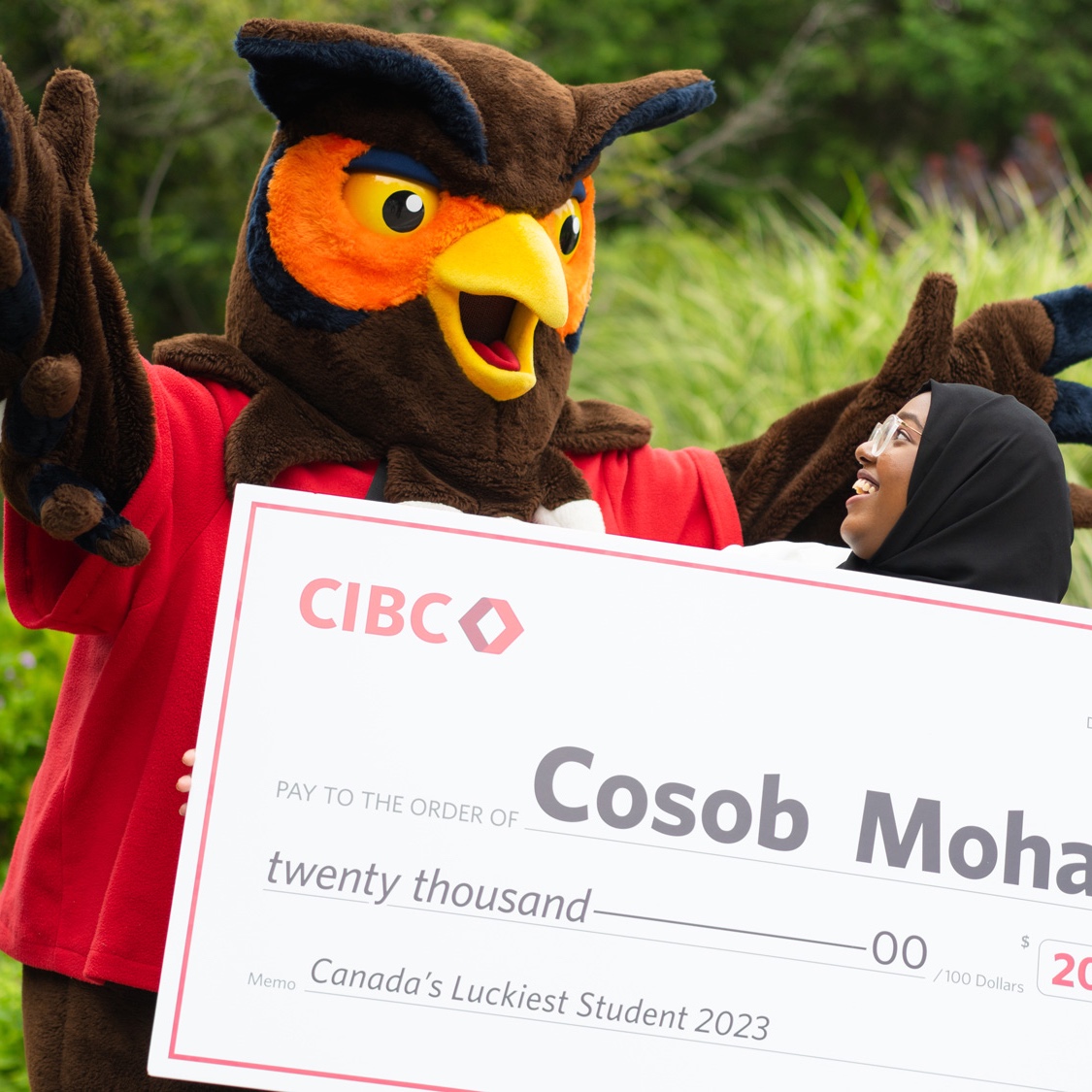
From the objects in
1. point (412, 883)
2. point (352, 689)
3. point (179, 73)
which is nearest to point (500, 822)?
point (412, 883)

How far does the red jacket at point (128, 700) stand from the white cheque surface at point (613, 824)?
27cm

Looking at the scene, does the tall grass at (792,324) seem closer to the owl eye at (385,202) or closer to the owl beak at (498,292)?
the owl beak at (498,292)

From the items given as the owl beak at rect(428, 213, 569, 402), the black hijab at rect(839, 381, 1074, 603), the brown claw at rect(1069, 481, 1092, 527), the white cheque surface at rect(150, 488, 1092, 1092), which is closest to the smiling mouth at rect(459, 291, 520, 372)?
the owl beak at rect(428, 213, 569, 402)

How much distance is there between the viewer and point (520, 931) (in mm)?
1643

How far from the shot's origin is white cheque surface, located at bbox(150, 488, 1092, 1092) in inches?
63.9

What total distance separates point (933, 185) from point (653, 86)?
16.9 ft

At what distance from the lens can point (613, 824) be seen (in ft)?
5.48

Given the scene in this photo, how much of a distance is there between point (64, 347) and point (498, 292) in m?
0.64

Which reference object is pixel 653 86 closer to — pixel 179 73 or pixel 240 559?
pixel 240 559

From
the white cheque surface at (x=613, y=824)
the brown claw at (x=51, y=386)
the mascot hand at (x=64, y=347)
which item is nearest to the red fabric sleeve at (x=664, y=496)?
the white cheque surface at (x=613, y=824)

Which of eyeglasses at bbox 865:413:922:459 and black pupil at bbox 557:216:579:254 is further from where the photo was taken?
black pupil at bbox 557:216:579:254

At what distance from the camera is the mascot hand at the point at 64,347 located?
153cm

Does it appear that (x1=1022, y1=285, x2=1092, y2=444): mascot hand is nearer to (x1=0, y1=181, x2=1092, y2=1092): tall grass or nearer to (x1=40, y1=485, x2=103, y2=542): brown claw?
(x1=0, y1=181, x2=1092, y2=1092): tall grass

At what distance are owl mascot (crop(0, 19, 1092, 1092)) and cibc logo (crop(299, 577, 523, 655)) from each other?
0.27 m
